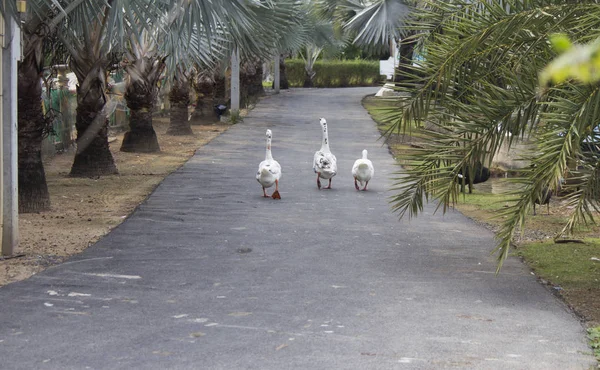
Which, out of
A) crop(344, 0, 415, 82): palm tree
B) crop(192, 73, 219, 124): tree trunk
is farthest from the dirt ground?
crop(344, 0, 415, 82): palm tree

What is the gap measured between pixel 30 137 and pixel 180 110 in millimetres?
13163

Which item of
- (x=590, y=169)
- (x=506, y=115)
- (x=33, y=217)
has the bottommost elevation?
(x=33, y=217)

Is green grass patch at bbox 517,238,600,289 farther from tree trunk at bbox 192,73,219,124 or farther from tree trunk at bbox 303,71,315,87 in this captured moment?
tree trunk at bbox 303,71,315,87

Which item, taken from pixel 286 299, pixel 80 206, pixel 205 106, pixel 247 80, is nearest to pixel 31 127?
pixel 80 206

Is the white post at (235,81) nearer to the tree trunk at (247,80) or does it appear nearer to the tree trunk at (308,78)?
the tree trunk at (247,80)

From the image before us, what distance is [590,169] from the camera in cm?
807

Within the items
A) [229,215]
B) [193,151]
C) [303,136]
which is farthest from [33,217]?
[303,136]

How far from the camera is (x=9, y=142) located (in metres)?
8.59

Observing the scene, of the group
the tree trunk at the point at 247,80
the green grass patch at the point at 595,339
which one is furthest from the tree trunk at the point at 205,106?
the green grass patch at the point at 595,339

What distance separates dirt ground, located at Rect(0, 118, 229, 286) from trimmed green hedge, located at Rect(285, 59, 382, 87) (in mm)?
38299

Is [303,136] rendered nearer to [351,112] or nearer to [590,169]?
[351,112]

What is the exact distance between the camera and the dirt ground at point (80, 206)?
867cm

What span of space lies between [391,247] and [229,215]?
2889 mm

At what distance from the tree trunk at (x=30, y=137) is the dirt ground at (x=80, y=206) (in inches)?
11.1
